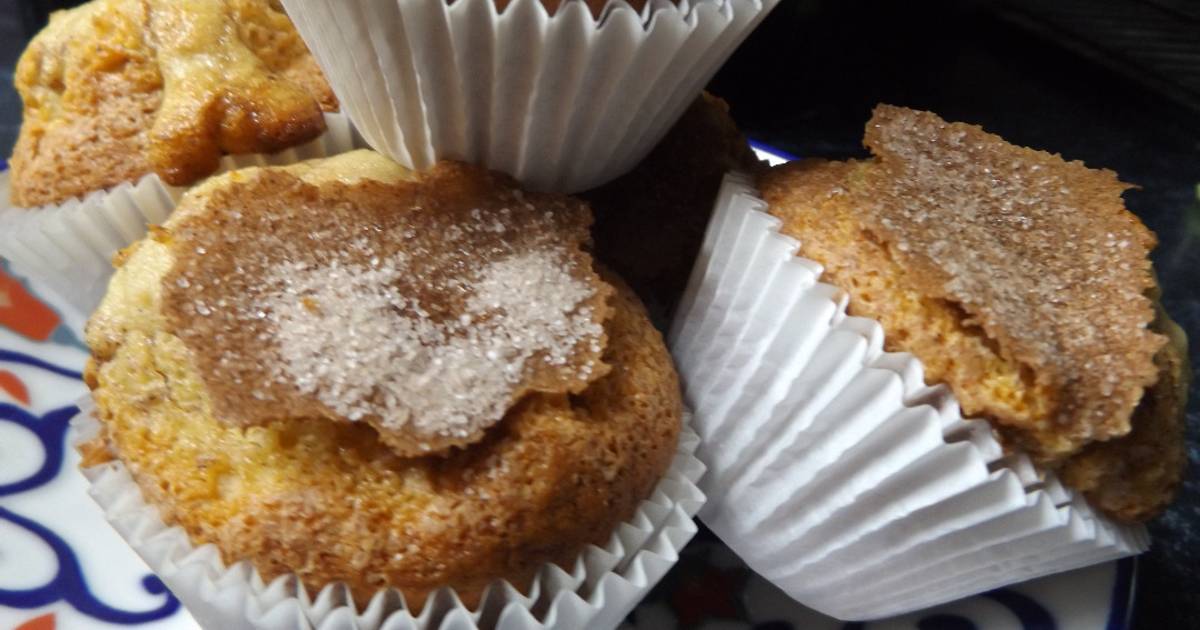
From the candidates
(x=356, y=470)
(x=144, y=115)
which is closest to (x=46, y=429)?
A: (x=144, y=115)

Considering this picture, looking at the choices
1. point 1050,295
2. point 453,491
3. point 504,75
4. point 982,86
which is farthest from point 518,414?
point 982,86

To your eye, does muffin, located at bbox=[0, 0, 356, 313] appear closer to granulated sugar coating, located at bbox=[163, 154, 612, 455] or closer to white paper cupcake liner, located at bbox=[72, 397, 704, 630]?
granulated sugar coating, located at bbox=[163, 154, 612, 455]

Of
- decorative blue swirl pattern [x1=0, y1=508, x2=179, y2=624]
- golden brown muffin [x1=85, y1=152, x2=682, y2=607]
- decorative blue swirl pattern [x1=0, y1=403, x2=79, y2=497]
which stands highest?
golden brown muffin [x1=85, y1=152, x2=682, y2=607]

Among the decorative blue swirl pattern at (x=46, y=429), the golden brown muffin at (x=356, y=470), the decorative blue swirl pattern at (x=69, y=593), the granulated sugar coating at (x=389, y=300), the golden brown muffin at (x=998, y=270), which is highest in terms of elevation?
the golden brown muffin at (x=998, y=270)

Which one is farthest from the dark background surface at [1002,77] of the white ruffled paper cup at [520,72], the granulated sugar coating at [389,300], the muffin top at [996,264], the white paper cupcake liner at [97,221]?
the granulated sugar coating at [389,300]

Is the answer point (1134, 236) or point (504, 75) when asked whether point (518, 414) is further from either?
point (1134, 236)

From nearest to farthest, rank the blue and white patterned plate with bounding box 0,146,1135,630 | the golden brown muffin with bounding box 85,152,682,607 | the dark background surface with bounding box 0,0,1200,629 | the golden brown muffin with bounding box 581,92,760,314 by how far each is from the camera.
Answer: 1. the golden brown muffin with bounding box 85,152,682,607
2. the blue and white patterned plate with bounding box 0,146,1135,630
3. the golden brown muffin with bounding box 581,92,760,314
4. the dark background surface with bounding box 0,0,1200,629

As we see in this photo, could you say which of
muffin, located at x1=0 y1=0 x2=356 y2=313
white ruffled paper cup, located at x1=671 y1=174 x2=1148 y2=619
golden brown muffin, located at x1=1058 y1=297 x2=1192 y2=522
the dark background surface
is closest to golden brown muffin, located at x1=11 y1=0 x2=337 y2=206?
muffin, located at x1=0 y1=0 x2=356 y2=313

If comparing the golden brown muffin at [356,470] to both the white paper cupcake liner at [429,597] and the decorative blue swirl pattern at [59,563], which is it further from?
the decorative blue swirl pattern at [59,563]
